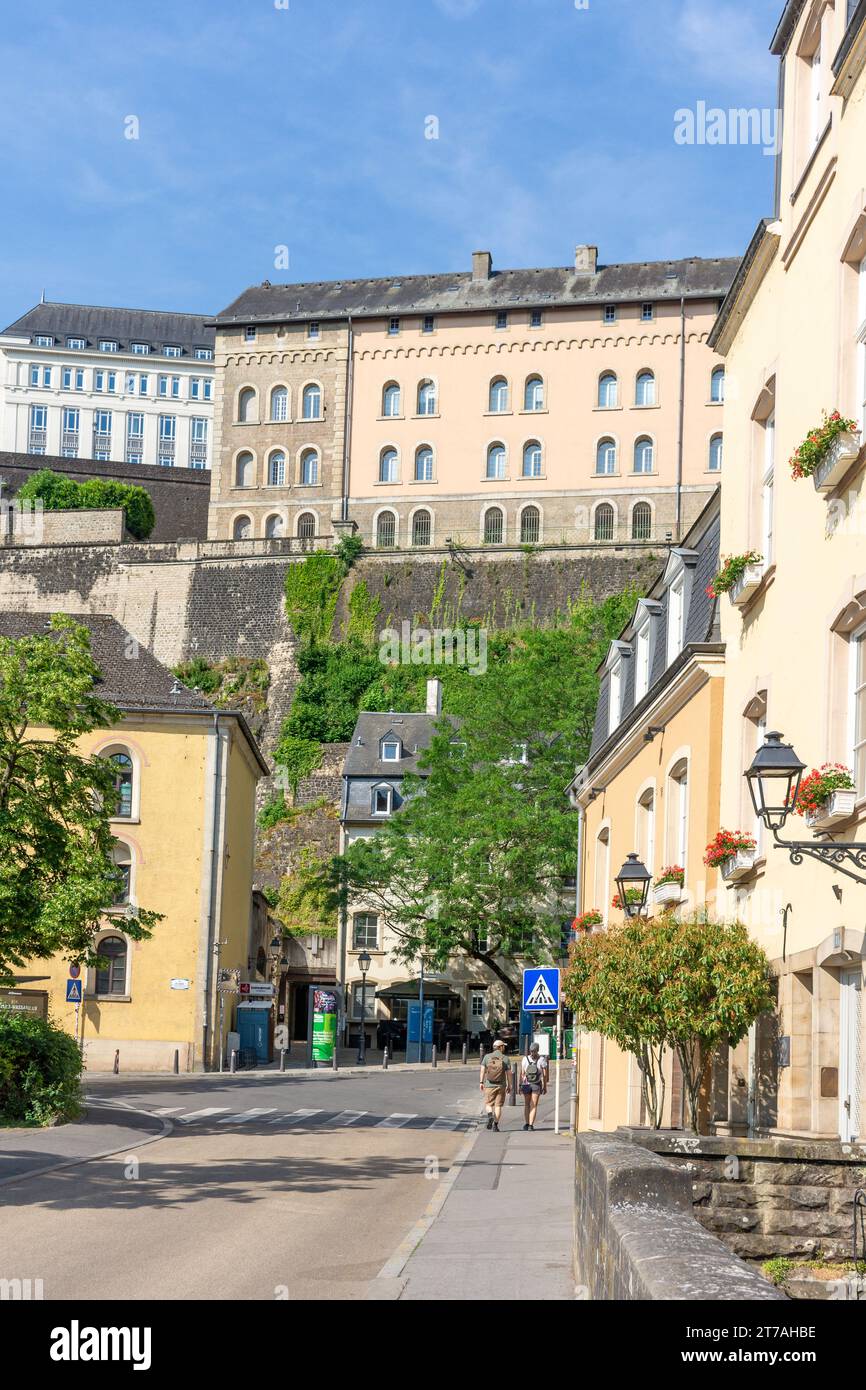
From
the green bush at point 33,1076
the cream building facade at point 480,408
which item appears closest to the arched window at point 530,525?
the cream building facade at point 480,408

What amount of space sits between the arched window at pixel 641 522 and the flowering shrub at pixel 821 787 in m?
70.9

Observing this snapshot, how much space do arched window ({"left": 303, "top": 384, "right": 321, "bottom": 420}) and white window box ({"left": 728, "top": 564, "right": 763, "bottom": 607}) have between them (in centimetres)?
7409

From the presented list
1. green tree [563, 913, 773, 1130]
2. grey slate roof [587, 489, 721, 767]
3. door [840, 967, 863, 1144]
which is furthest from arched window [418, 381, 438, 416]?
door [840, 967, 863, 1144]

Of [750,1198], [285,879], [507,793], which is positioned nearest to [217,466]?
[285,879]

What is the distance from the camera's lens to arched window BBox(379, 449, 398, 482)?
284ft

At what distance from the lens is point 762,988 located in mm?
14164

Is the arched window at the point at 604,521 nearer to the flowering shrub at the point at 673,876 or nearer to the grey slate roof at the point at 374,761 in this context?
the grey slate roof at the point at 374,761

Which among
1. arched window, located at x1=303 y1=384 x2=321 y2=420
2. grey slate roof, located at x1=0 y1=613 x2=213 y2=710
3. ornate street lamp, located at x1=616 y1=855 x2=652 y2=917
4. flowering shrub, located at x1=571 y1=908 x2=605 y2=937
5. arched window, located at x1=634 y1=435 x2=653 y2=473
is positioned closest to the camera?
ornate street lamp, located at x1=616 y1=855 x2=652 y2=917

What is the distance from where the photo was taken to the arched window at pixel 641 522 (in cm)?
8194

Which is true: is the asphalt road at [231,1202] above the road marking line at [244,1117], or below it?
above

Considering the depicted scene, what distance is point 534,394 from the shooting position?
84.9m

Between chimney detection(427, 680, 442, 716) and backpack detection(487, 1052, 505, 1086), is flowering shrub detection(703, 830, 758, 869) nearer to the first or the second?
backpack detection(487, 1052, 505, 1086)

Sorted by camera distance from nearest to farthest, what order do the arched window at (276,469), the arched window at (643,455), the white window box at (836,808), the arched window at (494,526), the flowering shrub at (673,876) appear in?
the white window box at (836,808), the flowering shrub at (673,876), the arched window at (643,455), the arched window at (494,526), the arched window at (276,469)

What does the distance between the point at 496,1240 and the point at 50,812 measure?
49.4ft
